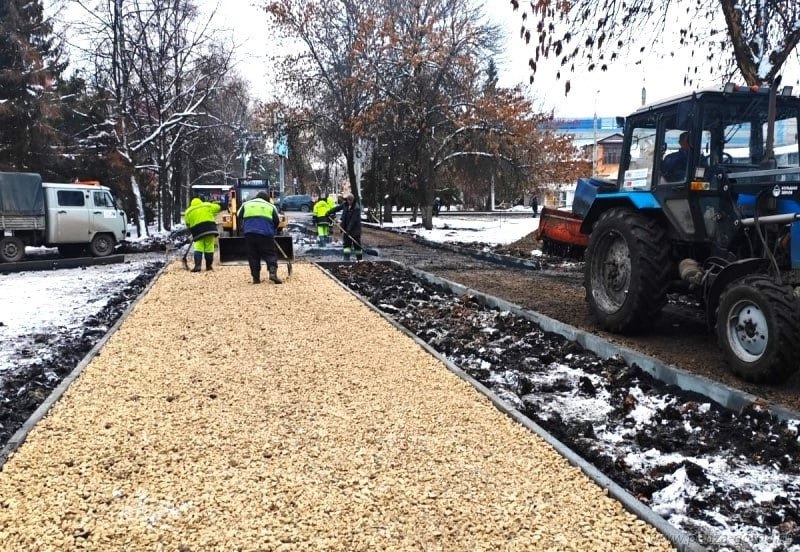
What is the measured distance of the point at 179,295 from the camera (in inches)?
407

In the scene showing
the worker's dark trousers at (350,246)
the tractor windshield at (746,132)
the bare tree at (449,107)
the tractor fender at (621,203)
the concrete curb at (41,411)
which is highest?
the bare tree at (449,107)

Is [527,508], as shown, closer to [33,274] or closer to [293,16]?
[33,274]

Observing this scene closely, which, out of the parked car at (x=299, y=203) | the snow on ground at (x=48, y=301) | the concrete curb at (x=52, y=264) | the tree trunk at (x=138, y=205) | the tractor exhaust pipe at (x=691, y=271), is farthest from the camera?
the parked car at (x=299, y=203)

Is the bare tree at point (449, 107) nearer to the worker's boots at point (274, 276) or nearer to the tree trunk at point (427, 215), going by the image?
the tree trunk at point (427, 215)

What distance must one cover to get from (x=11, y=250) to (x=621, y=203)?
49.7 feet

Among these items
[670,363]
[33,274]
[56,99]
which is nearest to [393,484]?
[670,363]

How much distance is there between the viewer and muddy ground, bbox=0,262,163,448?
5.16 meters

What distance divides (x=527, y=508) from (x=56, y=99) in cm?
2560

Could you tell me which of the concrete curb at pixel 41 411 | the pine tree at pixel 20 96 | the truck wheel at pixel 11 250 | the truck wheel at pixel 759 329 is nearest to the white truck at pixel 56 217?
the truck wheel at pixel 11 250

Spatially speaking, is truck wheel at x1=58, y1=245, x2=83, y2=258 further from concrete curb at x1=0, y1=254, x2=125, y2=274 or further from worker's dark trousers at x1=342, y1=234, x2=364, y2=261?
worker's dark trousers at x1=342, y1=234, x2=364, y2=261

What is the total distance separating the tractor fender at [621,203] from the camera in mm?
6992

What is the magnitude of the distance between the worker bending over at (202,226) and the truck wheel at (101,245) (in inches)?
257

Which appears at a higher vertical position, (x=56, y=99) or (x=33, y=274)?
(x=56, y=99)

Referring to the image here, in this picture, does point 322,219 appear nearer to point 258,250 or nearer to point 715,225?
point 258,250
